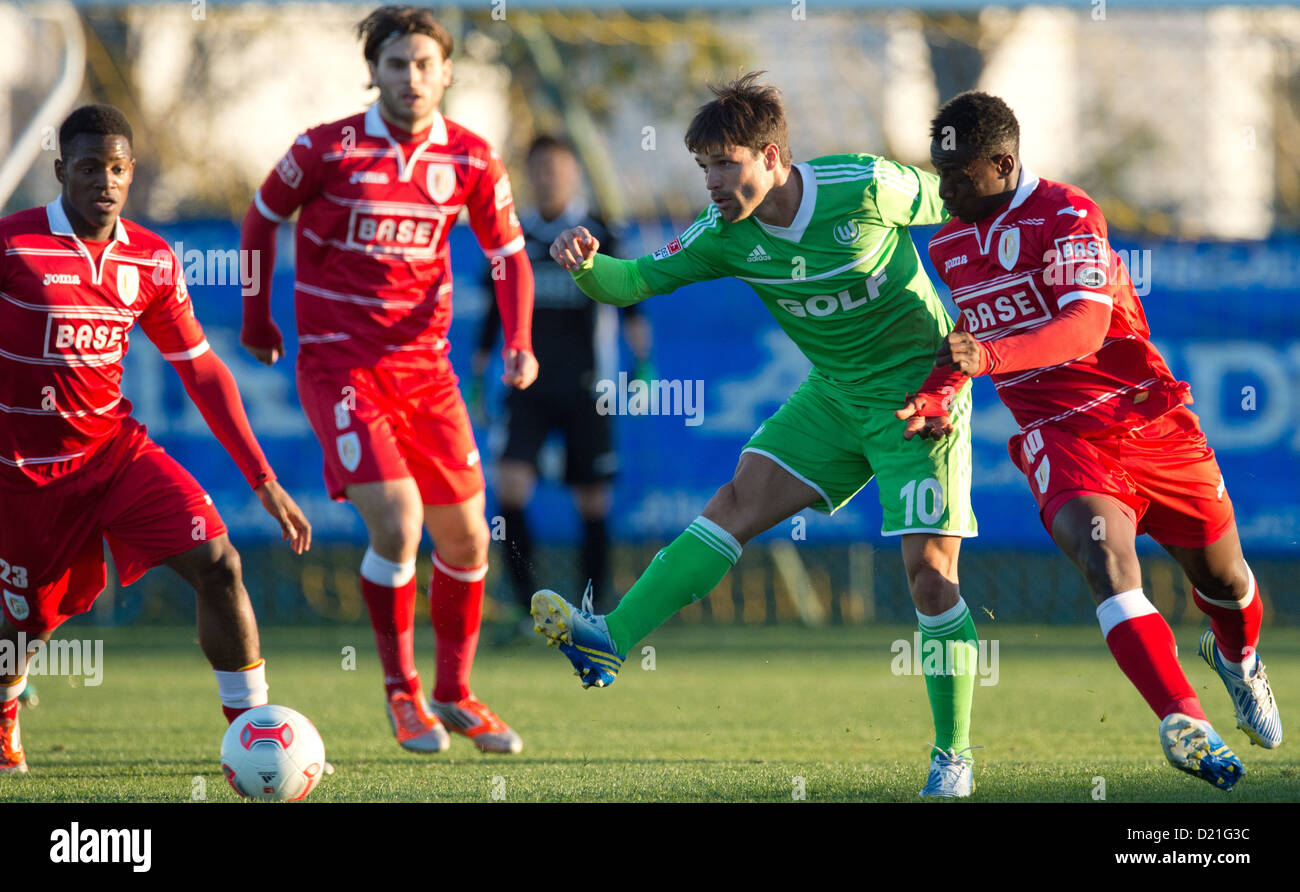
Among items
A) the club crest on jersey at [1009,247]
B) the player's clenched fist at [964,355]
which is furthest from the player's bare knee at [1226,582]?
the player's clenched fist at [964,355]

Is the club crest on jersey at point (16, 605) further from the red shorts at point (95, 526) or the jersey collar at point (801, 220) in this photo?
the jersey collar at point (801, 220)

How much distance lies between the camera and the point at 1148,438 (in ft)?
15.4

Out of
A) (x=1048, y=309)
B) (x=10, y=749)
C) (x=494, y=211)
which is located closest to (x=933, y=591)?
(x=1048, y=309)

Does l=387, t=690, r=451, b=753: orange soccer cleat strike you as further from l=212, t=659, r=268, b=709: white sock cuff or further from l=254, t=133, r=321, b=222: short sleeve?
l=254, t=133, r=321, b=222: short sleeve

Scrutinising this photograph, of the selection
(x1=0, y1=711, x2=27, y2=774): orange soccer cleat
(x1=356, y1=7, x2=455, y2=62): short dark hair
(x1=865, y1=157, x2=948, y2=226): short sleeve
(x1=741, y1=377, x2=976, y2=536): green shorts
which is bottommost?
(x1=0, y1=711, x2=27, y2=774): orange soccer cleat

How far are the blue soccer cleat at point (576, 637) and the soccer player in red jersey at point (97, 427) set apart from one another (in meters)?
0.82

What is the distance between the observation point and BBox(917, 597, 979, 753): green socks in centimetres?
454

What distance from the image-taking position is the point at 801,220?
4723 mm

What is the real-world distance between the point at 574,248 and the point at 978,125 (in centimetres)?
127

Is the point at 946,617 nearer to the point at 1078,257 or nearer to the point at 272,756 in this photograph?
the point at 1078,257

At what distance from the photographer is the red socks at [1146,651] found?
4078 mm

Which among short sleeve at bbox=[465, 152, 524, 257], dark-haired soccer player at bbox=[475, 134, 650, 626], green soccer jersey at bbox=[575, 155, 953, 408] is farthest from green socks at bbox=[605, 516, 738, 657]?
dark-haired soccer player at bbox=[475, 134, 650, 626]

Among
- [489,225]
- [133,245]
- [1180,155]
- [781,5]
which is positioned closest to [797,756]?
[489,225]
